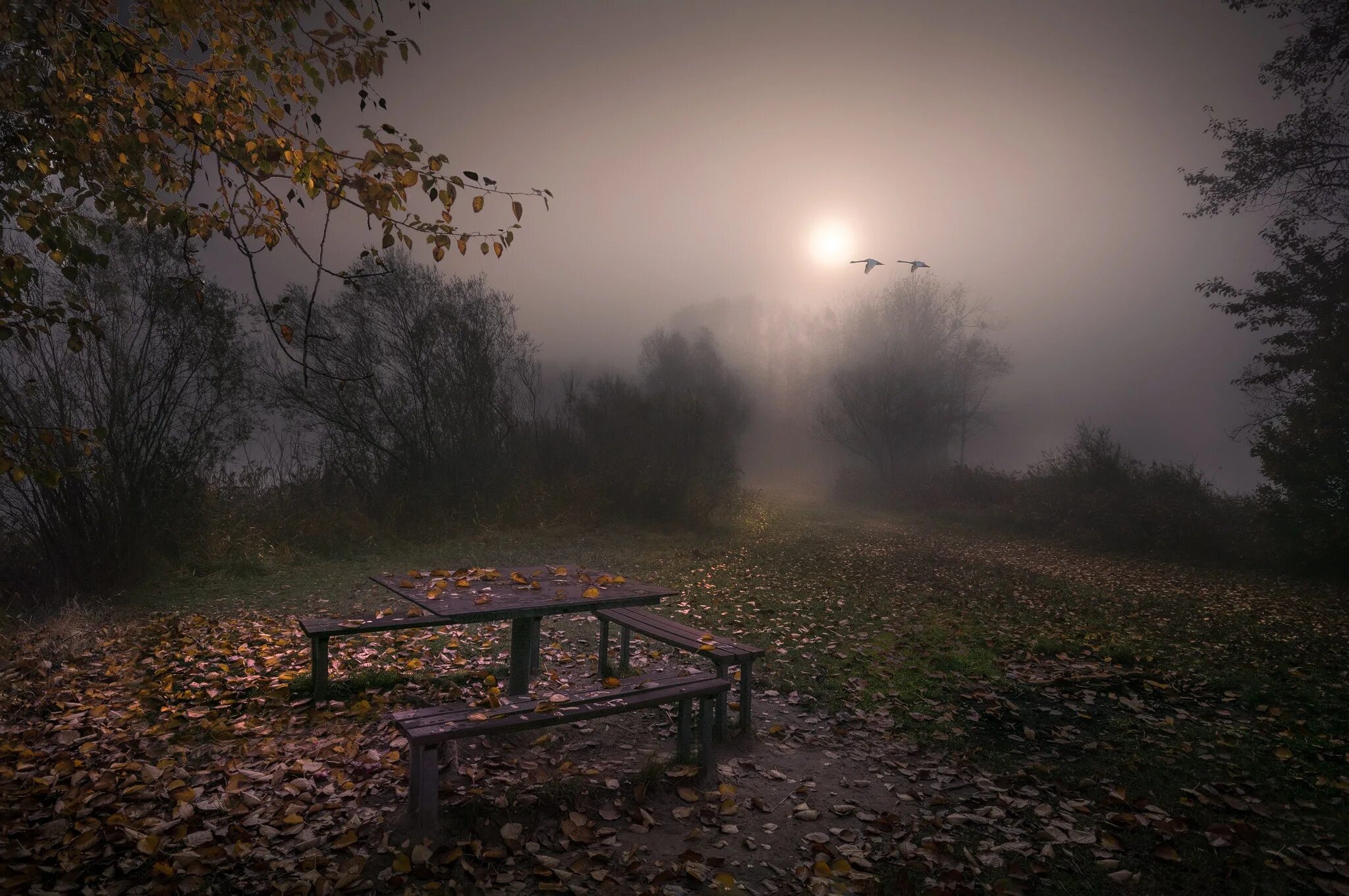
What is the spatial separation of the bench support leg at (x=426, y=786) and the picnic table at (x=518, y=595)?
30.9 inches

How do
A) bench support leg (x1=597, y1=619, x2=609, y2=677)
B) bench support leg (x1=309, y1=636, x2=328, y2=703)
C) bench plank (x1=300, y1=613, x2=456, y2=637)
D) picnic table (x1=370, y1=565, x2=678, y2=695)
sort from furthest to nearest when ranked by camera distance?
bench support leg (x1=597, y1=619, x2=609, y2=677)
bench support leg (x1=309, y1=636, x2=328, y2=703)
bench plank (x1=300, y1=613, x2=456, y2=637)
picnic table (x1=370, y1=565, x2=678, y2=695)

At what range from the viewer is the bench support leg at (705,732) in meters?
3.86

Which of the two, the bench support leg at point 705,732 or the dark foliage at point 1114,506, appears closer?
the bench support leg at point 705,732

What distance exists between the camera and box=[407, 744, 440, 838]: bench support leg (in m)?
3.09

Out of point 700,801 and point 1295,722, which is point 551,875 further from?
point 1295,722

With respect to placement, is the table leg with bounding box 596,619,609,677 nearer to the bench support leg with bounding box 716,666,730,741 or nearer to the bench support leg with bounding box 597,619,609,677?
the bench support leg with bounding box 597,619,609,677

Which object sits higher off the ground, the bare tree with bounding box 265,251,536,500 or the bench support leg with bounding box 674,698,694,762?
the bare tree with bounding box 265,251,536,500

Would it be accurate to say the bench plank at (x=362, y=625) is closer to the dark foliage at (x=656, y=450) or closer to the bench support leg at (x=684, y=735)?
the bench support leg at (x=684, y=735)

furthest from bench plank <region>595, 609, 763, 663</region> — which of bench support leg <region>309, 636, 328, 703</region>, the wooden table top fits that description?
bench support leg <region>309, 636, 328, 703</region>

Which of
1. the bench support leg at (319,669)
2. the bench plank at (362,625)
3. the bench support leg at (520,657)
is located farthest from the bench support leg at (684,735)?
the bench support leg at (319,669)

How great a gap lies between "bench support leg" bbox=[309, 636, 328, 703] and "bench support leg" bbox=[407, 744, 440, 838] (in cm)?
192

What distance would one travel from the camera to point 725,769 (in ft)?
13.5

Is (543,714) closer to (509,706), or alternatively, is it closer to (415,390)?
(509,706)

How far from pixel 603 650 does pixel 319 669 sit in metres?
2.20
